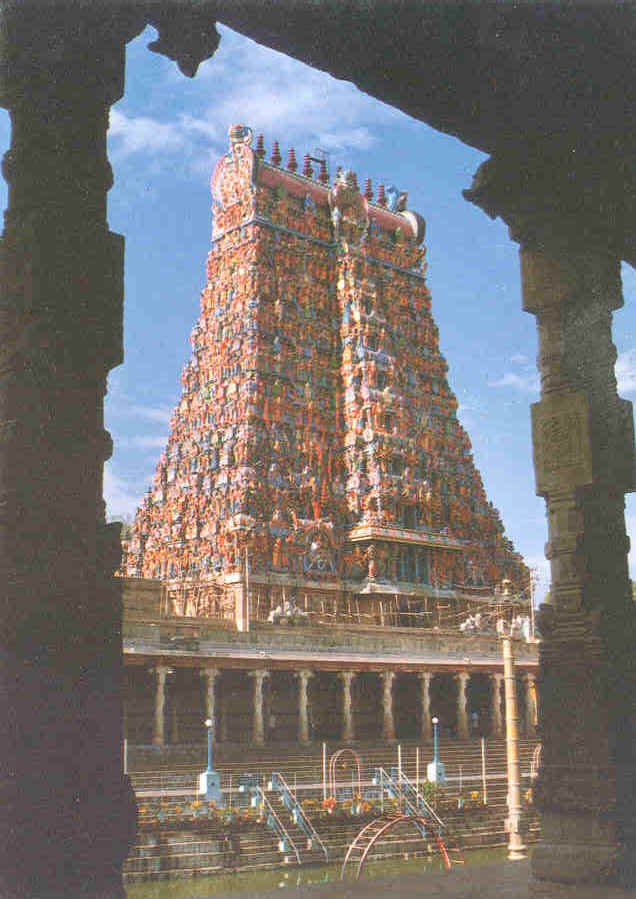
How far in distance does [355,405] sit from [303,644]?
14287mm

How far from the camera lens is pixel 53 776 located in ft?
11.0

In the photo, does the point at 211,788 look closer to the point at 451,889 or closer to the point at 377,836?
the point at 377,836

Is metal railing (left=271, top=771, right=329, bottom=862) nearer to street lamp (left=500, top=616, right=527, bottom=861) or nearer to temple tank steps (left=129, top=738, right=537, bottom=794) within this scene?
temple tank steps (left=129, top=738, right=537, bottom=794)

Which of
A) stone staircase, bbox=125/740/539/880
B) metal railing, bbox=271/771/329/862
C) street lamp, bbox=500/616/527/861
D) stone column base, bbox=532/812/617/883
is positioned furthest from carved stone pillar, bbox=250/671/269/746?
stone column base, bbox=532/812/617/883

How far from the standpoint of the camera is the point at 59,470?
3.50 meters

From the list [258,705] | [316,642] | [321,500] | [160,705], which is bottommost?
[258,705]

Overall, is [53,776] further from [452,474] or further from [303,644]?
[452,474]

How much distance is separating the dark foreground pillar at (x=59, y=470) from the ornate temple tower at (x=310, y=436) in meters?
32.3

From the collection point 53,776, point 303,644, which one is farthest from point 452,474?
point 53,776

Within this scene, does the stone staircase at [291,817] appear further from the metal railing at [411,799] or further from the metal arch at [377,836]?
the metal arch at [377,836]

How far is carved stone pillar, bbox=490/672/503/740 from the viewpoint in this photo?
35.1 meters

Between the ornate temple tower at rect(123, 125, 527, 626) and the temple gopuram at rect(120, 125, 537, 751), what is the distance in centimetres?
9

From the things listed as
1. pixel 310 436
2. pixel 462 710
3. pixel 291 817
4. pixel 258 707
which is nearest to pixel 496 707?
pixel 462 710

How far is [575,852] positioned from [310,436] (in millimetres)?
36300
